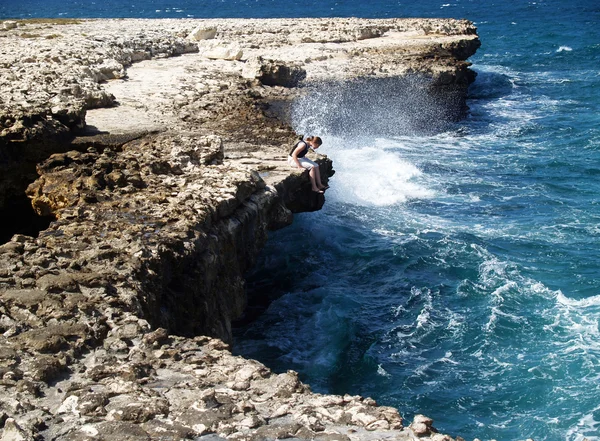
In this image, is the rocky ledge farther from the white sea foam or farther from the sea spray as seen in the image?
the white sea foam

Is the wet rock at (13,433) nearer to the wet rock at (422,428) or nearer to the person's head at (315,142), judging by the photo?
the wet rock at (422,428)

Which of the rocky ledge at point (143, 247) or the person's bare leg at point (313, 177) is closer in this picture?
the rocky ledge at point (143, 247)

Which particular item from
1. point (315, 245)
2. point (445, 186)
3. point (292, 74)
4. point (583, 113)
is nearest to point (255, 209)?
point (315, 245)

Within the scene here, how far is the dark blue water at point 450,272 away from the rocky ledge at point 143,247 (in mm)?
2179

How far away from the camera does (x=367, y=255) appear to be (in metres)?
19.8

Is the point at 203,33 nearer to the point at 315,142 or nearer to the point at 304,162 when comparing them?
the point at 315,142

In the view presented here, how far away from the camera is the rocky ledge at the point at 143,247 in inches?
308

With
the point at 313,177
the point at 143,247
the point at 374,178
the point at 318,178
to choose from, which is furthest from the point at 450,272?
the point at 143,247

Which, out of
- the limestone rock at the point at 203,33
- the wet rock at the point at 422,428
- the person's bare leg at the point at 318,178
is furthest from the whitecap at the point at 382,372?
the limestone rock at the point at 203,33

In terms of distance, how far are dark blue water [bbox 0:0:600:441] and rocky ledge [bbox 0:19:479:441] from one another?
2.18 metres

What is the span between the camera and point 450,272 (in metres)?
18.7

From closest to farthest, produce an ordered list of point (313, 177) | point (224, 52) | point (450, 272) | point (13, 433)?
point (13, 433), point (313, 177), point (450, 272), point (224, 52)

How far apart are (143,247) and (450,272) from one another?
31.1 feet

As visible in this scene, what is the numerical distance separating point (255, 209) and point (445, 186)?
11.9m
